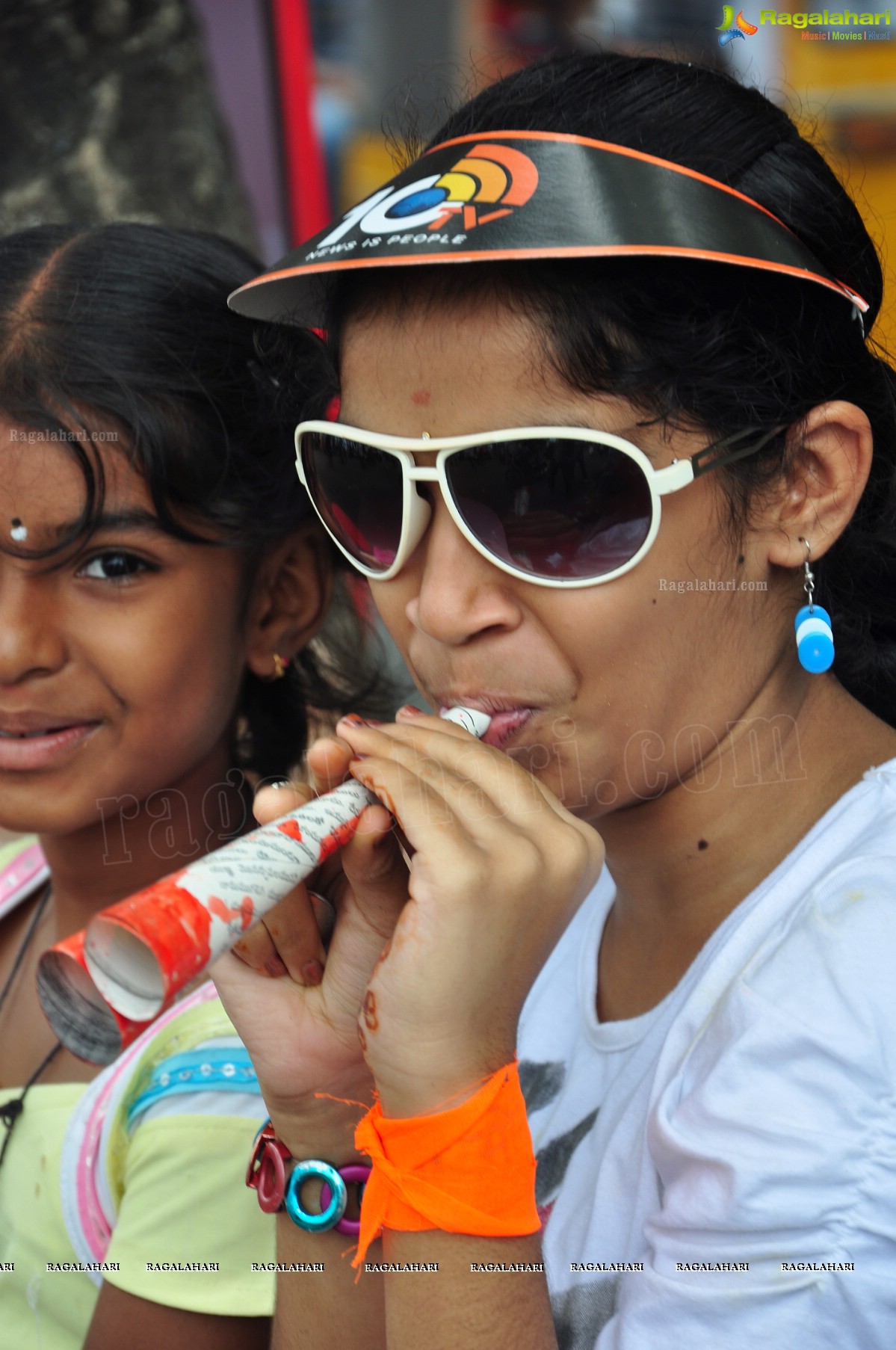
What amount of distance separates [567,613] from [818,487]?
379mm

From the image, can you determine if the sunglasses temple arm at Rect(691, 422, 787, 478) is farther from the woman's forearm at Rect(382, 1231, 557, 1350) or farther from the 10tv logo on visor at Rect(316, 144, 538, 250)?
the woman's forearm at Rect(382, 1231, 557, 1350)

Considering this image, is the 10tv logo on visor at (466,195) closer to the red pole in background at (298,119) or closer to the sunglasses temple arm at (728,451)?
the sunglasses temple arm at (728,451)

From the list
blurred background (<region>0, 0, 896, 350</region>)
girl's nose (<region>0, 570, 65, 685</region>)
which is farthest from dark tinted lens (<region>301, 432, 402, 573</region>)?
blurred background (<region>0, 0, 896, 350</region>)

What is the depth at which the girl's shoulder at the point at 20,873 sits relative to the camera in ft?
8.17

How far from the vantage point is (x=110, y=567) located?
196 centimetres

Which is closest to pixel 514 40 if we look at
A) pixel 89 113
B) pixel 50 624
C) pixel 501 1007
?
pixel 89 113

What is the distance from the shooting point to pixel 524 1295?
1291mm

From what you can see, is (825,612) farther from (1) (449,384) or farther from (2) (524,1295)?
(2) (524,1295)

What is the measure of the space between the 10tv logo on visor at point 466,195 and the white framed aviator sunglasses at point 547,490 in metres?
0.26

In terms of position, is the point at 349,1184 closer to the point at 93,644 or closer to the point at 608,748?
the point at 608,748

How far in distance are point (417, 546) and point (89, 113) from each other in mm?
2739

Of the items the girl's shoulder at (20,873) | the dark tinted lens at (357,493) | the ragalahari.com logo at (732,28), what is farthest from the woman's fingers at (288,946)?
the ragalahari.com logo at (732,28)

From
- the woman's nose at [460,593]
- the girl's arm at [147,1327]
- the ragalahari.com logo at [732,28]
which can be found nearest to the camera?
the woman's nose at [460,593]

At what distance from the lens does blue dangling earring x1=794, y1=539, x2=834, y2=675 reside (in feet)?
5.00
